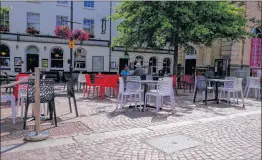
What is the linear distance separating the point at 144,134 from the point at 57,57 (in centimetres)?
1933

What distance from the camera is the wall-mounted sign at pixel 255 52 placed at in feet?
63.4

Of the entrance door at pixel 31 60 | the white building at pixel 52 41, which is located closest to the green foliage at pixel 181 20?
the white building at pixel 52 41

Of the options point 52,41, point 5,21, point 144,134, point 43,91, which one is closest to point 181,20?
point 144,134

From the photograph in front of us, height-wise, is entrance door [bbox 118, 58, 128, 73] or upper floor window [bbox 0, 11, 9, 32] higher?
upper floor window [bbox 0, 11, 9, 32]

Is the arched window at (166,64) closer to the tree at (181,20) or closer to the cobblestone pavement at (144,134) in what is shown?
the tree at (181,20)

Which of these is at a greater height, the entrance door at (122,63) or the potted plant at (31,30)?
the potted plant at (31,30)

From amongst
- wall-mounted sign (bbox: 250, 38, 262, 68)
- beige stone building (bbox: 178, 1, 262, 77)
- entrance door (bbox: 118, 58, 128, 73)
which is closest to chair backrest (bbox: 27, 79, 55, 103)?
beige stone building (bbox: 178, 1, 262, 77)

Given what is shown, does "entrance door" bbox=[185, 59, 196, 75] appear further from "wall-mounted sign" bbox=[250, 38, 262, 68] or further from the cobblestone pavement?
the cobblestone pavement

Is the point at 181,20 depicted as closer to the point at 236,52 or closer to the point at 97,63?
the point at 236,52

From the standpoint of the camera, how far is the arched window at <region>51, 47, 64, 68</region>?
867 inches

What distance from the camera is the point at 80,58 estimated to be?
2319cm

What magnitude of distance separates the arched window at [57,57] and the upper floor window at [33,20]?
8.00ft

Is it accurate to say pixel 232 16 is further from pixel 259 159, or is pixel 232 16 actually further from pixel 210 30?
pixel 259 159

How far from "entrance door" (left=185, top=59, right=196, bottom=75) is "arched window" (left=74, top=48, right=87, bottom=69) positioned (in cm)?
1060
